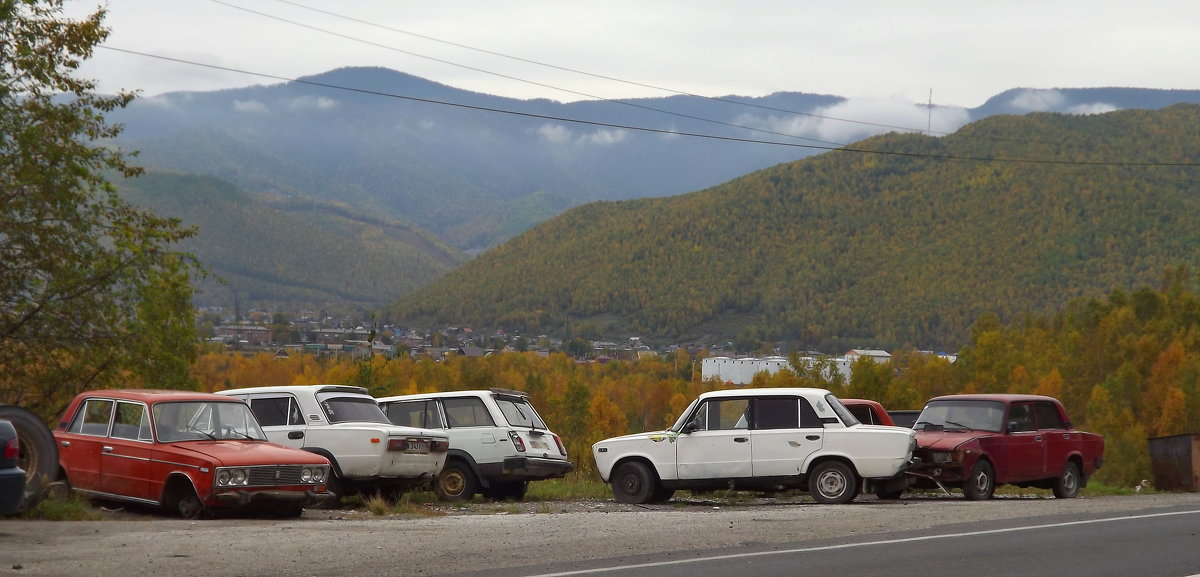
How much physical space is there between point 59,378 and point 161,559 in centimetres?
1537

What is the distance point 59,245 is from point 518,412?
1047 centimetres

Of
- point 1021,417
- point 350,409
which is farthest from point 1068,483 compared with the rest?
point 350,409

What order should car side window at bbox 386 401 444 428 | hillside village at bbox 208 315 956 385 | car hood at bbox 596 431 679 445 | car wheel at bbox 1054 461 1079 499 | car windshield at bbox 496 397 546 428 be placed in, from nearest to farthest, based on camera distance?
car hood at bbox 596 431 679 445 → car side window at bbox 386 401 444 428 → car windshield at bbox 496 397 546 428 → car wheel at bbox 1054 461 1079 499 → hillside village at bbox 208 315 956 385

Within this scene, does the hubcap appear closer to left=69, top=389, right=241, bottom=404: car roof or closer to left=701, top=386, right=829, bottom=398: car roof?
left=701, top=386, right=829, bottom=398: car roof

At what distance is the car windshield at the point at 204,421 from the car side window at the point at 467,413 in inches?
153

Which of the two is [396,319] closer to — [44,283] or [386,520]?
[44,283]

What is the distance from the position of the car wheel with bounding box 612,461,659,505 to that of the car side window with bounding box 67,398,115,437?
730cm

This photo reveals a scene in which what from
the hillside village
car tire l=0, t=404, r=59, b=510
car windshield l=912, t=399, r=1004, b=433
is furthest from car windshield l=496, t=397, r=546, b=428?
the hillside village

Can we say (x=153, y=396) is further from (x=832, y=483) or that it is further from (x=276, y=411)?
(x=832, y=483)

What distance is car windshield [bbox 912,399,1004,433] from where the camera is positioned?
65.4 ft

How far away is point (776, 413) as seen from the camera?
1828cm

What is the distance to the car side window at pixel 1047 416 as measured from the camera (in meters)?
20.7

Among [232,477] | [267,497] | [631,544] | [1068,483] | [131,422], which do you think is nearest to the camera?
Answer: [631,544]

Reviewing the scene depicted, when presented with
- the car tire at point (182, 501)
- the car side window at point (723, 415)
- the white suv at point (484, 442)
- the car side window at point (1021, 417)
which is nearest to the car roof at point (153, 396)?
the car tire at point (182, 501)
